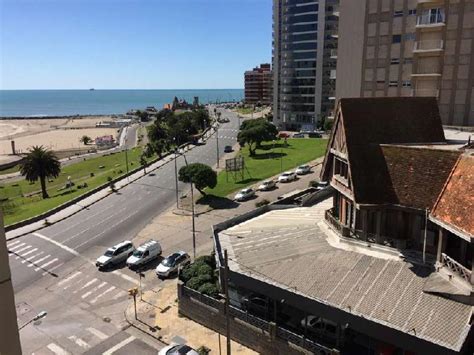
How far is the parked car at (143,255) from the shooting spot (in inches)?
1531

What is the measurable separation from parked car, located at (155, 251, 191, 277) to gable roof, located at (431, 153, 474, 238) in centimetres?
2237

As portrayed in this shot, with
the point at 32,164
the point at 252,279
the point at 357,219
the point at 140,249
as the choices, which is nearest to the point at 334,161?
the point at 357,219

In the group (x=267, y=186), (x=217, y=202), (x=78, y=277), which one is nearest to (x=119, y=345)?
(x=78, y=277)

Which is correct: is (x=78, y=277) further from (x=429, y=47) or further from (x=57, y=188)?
(x=429, y=47)

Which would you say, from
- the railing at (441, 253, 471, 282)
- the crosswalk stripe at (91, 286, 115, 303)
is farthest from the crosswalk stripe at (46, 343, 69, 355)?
the railing at (441, 253, 471, 282)

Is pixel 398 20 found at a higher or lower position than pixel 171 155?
higher

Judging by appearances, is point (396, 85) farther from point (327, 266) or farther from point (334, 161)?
point (327, 266)

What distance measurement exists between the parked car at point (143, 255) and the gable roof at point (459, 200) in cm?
2630

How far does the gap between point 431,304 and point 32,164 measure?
6767cm

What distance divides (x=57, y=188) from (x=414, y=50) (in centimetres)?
6903

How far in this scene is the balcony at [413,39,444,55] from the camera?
57844 millimetres

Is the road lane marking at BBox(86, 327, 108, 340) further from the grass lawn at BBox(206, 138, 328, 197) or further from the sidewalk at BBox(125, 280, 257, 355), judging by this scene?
the grass lawn at BBox(206, 138, 328, 197)

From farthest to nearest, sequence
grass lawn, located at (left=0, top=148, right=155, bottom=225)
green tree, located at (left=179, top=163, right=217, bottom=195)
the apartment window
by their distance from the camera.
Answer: grass lawn, located at (left=0, top=148, right=155, bottom=225), the apartment window, green tree, located at (left=179, top=163, right=217, bottom=195)

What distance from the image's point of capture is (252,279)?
81.9 feet
